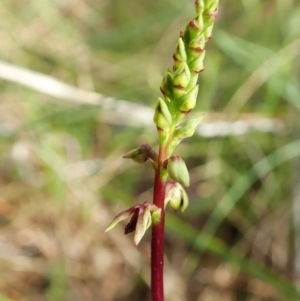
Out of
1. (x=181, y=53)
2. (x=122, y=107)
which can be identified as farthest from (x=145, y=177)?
(x=181, y=53)

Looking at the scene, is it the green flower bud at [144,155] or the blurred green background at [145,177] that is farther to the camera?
the blurred green background at [145,177]

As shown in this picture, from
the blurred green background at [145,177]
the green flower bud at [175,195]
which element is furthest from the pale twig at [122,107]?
the green flower bud at [175,195]

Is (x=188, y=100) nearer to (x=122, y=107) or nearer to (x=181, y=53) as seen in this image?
(x=181, y=53)

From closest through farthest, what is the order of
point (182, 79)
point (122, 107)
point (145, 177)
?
point (182, 79), point (122, 107), point (145, 177)

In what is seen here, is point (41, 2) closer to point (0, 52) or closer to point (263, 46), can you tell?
point (0, 52)

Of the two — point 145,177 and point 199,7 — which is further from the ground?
point 145,177

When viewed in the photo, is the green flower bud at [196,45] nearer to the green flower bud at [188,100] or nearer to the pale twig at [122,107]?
the green flower bud at [188,100]
